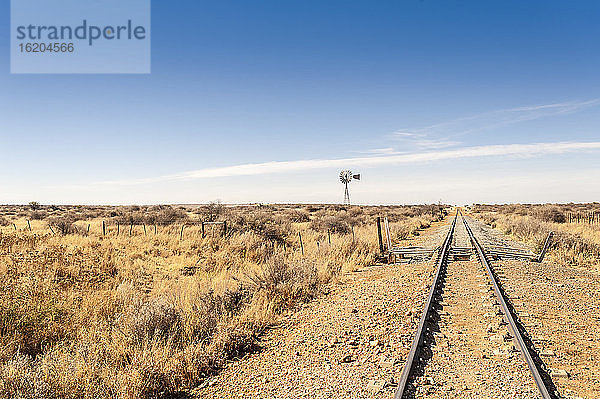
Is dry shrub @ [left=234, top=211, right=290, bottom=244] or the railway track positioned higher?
dry shrub @ [left=234, top=211, right=290, bottom=244]

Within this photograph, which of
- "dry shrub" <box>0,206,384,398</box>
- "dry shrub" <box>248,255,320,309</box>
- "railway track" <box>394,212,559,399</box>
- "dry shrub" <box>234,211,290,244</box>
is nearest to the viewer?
"railway track" <box>394,212,559,399</box>

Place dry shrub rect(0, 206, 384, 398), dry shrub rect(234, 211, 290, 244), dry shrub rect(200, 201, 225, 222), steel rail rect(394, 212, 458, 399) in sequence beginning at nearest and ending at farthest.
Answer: steel rail rect(394, 212, 458, 399) → dry shrub rect(0, 206, 384, 398) → dry shrub rect(234, 211, 290, 244) → dry shrub rect(200, 201, 225, 222)

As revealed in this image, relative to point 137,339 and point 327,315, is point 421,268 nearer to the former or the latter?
point 327,315

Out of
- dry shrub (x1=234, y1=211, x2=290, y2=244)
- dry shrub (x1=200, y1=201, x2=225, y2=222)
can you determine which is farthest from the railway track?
dry shrub (x1=200, y1=201, x2=225, y2=222)

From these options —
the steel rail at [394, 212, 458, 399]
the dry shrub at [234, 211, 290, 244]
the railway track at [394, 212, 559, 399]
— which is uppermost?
the dry shrub at [234, 211, 290, 244]


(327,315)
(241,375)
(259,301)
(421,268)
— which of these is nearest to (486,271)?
(421,268)

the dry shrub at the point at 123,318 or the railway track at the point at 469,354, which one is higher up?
the dry shrub at the point at 123,318

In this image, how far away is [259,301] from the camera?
9.43 metres

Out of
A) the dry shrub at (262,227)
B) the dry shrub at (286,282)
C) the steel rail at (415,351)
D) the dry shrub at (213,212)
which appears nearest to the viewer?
the steel rail at (415,351)

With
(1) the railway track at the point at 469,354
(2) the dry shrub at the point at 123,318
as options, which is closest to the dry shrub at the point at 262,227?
(2) the dry shrub at the point at 123,318

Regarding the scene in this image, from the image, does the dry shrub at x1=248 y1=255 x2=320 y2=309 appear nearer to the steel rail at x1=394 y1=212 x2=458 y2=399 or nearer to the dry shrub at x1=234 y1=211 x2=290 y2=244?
the steel rail at x1=394 y1=212 x2=458 y2=399

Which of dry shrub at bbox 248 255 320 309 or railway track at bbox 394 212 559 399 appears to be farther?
dry shrub at bbox 248 255 320 309

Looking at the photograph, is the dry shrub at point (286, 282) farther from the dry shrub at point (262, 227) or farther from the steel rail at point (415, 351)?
the dry shrub at point (262, 227)

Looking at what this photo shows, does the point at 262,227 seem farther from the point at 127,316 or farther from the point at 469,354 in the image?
the point at 469,354
